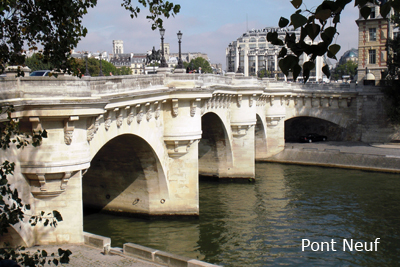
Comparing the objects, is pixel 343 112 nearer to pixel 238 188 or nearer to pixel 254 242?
pixel 238 188

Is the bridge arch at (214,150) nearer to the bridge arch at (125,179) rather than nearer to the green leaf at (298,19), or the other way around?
the bridge arch at (125,179)

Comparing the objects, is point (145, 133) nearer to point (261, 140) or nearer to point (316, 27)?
point (316, 27)

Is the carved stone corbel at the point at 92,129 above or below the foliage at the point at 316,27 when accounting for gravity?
below

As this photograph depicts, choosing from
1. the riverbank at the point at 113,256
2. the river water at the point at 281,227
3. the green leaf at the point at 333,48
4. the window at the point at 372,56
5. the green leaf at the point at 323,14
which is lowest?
the river water at the point at 281,227

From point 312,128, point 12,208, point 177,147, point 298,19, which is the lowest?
point 312,128

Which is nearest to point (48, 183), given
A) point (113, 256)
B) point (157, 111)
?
point (113, 256)

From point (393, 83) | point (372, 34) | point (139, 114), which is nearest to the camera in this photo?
point (139, 114)

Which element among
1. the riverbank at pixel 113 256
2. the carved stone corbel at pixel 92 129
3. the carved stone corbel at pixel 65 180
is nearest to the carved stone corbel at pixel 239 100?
the carved stone corbel at pixel 92 129

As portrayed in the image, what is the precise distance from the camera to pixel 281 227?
24.0 m

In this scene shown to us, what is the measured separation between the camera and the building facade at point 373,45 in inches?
1943

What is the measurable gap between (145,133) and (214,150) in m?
15.2

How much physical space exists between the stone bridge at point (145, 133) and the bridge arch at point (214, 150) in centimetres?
8

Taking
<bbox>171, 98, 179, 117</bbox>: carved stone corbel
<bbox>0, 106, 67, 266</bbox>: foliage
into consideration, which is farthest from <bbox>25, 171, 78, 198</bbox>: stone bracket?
<bbox>171, 98, 179, 117</bbox>: carved stone corbel

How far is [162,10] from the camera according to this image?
10773mm
